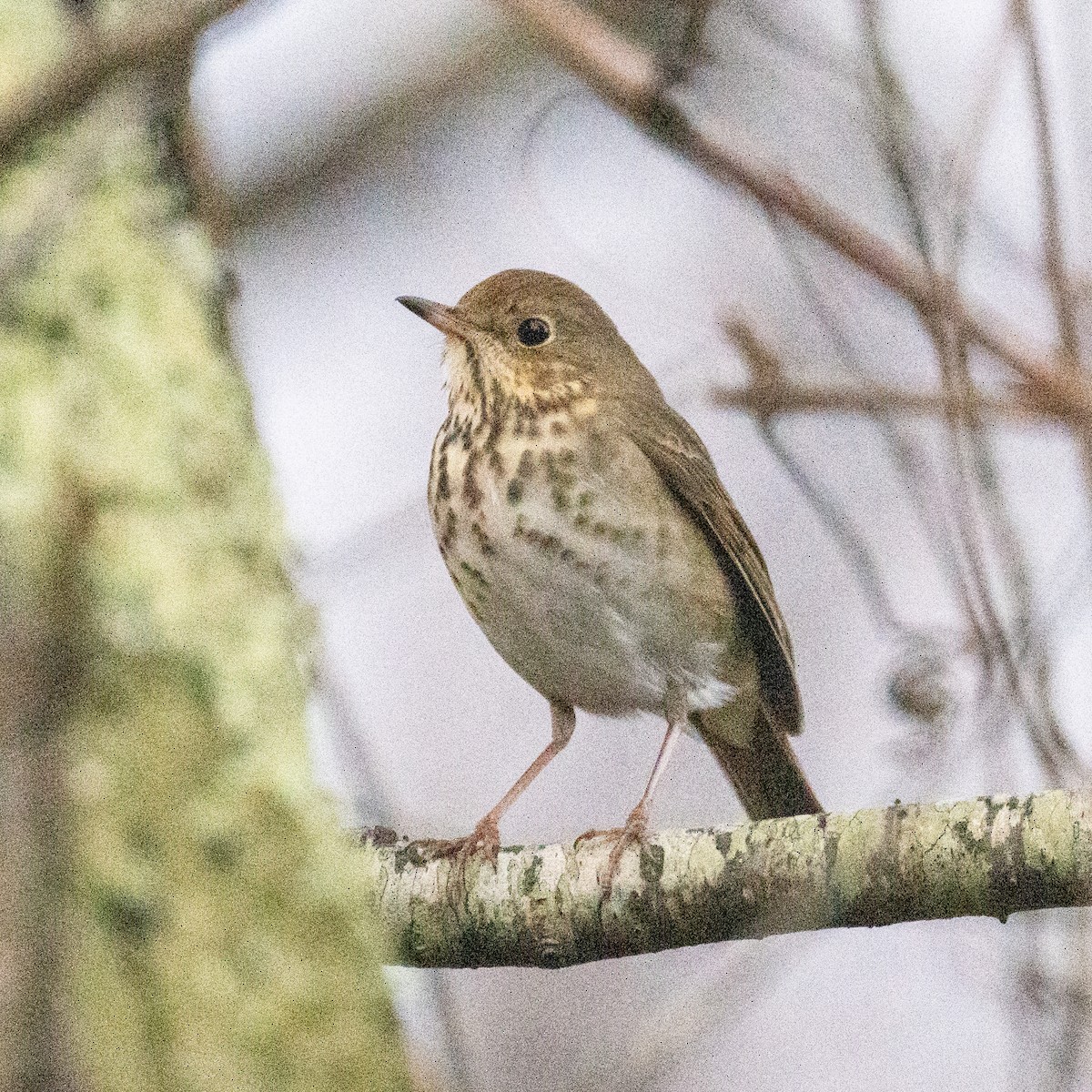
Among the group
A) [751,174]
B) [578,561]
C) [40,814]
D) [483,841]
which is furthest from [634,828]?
[40,814]

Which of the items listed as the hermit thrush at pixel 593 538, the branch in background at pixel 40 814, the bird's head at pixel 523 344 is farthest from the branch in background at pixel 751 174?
the branch in background at pixel 40 814

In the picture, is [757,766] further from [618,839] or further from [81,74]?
[81,74]

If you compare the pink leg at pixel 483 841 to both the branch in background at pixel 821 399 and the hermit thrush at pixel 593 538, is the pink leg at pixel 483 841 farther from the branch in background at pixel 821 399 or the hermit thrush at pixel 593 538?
the branch in background at pixel 821 399

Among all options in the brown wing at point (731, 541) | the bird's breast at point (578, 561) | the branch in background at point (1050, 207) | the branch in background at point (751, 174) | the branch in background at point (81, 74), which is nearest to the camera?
the branch in background at point (81, 74)

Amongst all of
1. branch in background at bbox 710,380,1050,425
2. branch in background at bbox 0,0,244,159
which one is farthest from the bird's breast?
branch in background at bbox 0,0,244,159

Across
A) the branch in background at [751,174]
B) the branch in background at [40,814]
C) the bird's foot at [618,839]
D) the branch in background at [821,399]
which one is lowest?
the bird's foot at [618,839]

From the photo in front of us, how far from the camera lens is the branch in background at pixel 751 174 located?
168 centimetres

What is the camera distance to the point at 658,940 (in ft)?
6.52

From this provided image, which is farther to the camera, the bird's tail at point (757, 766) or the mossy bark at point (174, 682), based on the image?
Result: the bird's tail at point (757, 766)

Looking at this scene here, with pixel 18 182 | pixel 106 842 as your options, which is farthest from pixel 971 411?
pixel 18 182

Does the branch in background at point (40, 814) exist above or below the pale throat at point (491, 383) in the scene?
below

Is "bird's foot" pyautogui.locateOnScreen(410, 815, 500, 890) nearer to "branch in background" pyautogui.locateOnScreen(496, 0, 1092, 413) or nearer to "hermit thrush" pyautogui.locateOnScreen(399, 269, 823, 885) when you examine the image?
"hermit thrush" pyautogui.locateOnScreen(399, 269, 823, 885)

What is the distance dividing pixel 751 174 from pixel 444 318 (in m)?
0.91

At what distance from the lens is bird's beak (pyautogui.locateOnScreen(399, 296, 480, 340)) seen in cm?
251
